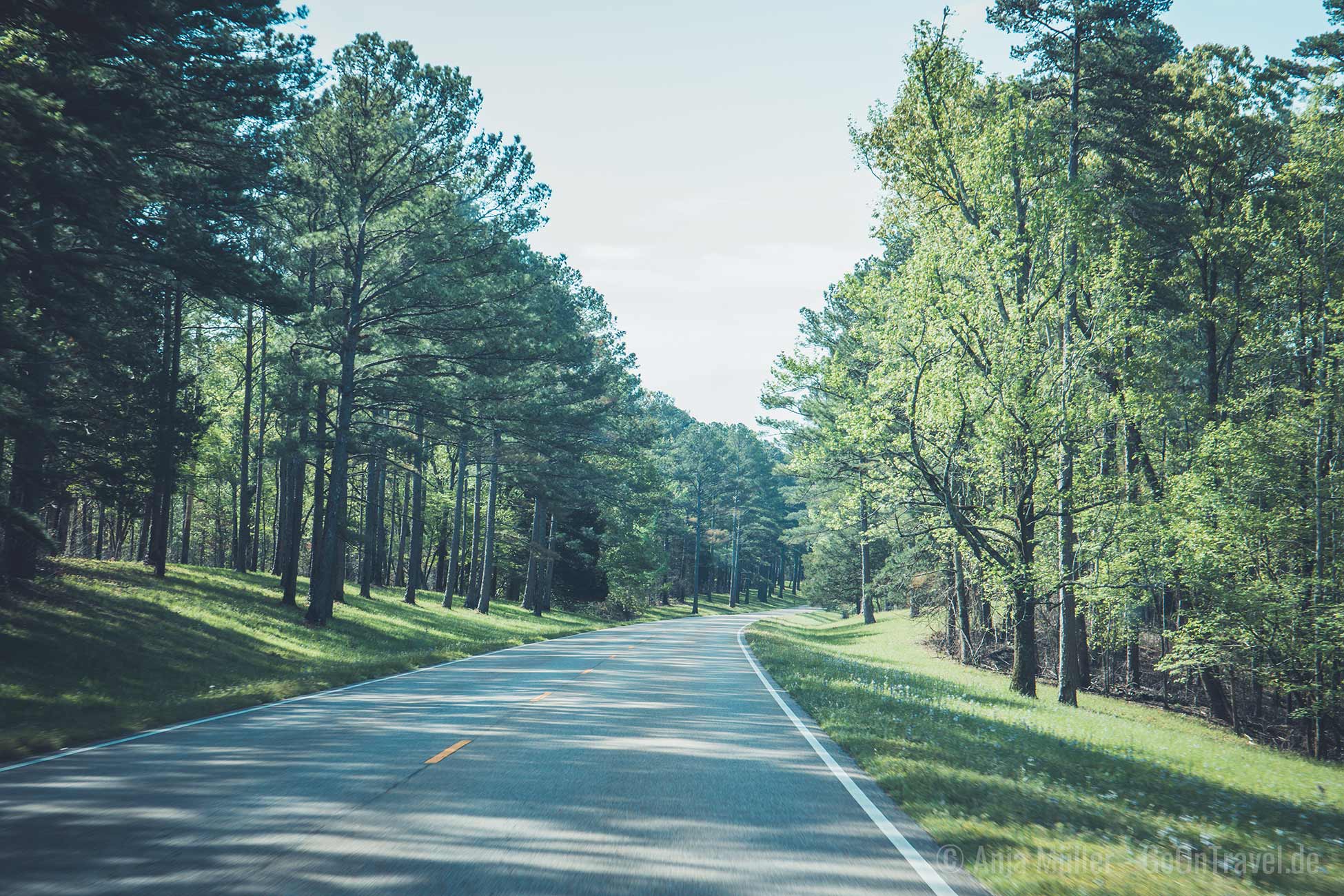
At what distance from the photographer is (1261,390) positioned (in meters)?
22.8

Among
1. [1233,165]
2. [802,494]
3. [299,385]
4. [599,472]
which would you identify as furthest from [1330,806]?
[802,494]

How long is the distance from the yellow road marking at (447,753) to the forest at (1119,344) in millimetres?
11873

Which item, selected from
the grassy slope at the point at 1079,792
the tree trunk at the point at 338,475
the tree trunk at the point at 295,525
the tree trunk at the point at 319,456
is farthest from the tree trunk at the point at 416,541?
the grassy slope at the point at 1079,792

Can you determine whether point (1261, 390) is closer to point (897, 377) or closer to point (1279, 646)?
point (1279, 646)

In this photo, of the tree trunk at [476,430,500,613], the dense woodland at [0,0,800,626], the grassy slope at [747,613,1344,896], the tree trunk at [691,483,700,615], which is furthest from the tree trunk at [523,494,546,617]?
the grassy slope at [747,613,1344,896]

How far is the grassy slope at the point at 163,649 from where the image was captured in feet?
36.4

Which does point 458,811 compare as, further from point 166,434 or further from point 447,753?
point 166,434

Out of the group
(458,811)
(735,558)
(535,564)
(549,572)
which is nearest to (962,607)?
(535,564)

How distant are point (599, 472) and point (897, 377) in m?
28.3

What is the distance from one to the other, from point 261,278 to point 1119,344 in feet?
59.3

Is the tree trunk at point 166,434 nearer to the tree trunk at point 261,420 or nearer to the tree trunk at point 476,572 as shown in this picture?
the tree trunk at point 261,420

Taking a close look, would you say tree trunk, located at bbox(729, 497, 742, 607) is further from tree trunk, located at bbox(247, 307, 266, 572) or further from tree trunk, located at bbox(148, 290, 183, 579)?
tree trunk, located at bbox(148, 290, 183, 579)

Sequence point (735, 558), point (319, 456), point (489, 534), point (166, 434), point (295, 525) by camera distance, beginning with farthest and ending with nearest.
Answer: point (735, 558)
point (489, 534)
point (295, 525)
point (319, 456)
point (166, 434)

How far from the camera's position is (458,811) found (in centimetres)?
624
